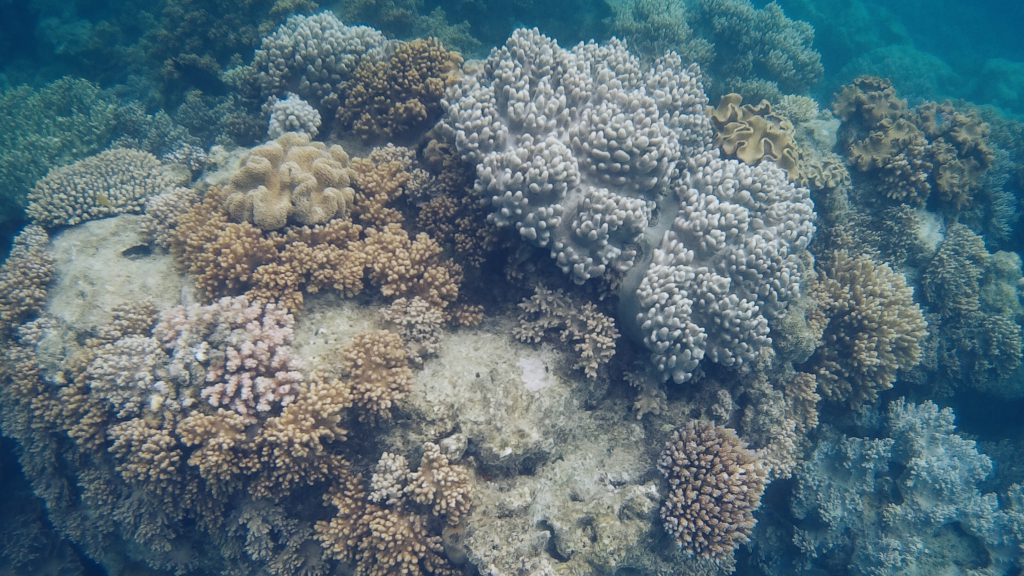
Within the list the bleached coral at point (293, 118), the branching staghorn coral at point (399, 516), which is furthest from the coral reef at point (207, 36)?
the branching staghorn coral at point (399, 516)

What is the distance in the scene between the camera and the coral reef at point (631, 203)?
4.90m

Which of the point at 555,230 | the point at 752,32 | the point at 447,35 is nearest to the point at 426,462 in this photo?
the point at 555,230

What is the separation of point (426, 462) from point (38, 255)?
5.08 metres

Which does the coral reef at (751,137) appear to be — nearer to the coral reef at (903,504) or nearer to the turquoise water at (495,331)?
the turquoise water at (495,331)

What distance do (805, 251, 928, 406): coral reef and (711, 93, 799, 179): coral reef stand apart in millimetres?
1677

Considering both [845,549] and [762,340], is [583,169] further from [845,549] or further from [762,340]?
[845,549]

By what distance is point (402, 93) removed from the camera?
6.52m

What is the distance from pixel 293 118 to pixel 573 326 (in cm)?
437

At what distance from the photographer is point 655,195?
5.50m

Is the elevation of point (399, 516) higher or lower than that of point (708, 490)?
lower

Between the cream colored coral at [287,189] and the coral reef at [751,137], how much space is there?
4845 millimetres

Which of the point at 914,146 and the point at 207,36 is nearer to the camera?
the point at 914,146

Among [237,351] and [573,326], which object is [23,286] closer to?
[237,351]

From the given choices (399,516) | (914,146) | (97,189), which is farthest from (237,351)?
(914,146)
